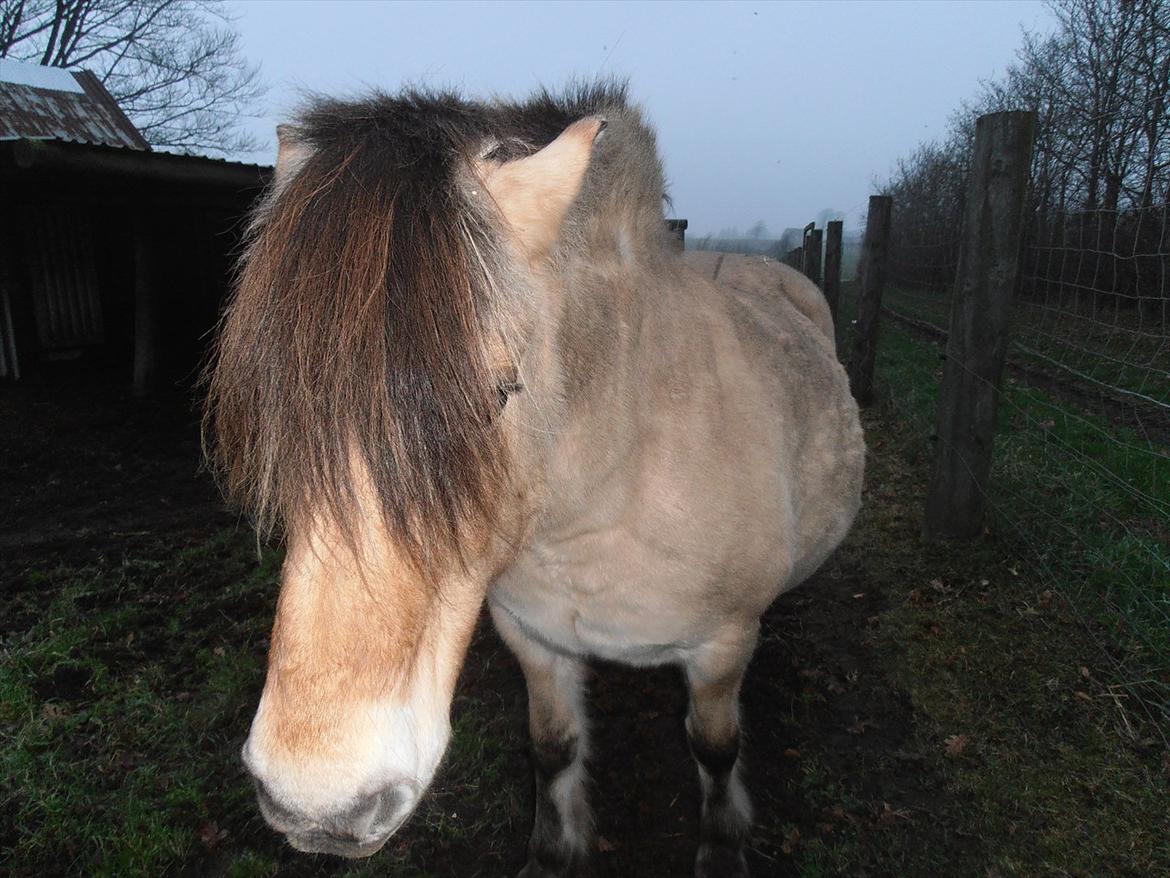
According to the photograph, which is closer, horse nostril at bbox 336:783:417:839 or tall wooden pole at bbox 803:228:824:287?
horse nostril at bbox 336:783:417:839

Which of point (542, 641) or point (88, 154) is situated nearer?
point (542, 641)

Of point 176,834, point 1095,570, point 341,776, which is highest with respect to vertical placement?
point 341,776

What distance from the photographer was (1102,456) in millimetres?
5664

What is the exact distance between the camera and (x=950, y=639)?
379cm

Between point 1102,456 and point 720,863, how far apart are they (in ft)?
16.2

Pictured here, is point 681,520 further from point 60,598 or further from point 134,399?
point 134,399

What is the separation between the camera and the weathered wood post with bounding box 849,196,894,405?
7824 mm

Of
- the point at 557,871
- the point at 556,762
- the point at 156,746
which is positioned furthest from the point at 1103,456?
the point at 156,746

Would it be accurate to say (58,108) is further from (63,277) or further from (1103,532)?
(1103,532)

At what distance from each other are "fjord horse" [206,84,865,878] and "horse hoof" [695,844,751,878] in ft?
3.41

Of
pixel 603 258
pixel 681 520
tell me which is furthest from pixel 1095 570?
pixel 603 258

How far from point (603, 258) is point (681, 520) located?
0.75 m

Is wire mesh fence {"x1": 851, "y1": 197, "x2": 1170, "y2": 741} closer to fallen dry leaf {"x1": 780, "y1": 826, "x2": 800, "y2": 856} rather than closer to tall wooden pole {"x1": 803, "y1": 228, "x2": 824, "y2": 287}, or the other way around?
fallen dry leaf {"x1": 780, "y1": 826, "x2": 800, "y2": 856}

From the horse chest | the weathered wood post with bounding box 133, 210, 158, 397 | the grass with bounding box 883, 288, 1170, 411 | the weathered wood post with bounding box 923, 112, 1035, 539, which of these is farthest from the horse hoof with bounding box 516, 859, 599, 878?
the weathered wood post with bounding box 133, 210, 158, 397
